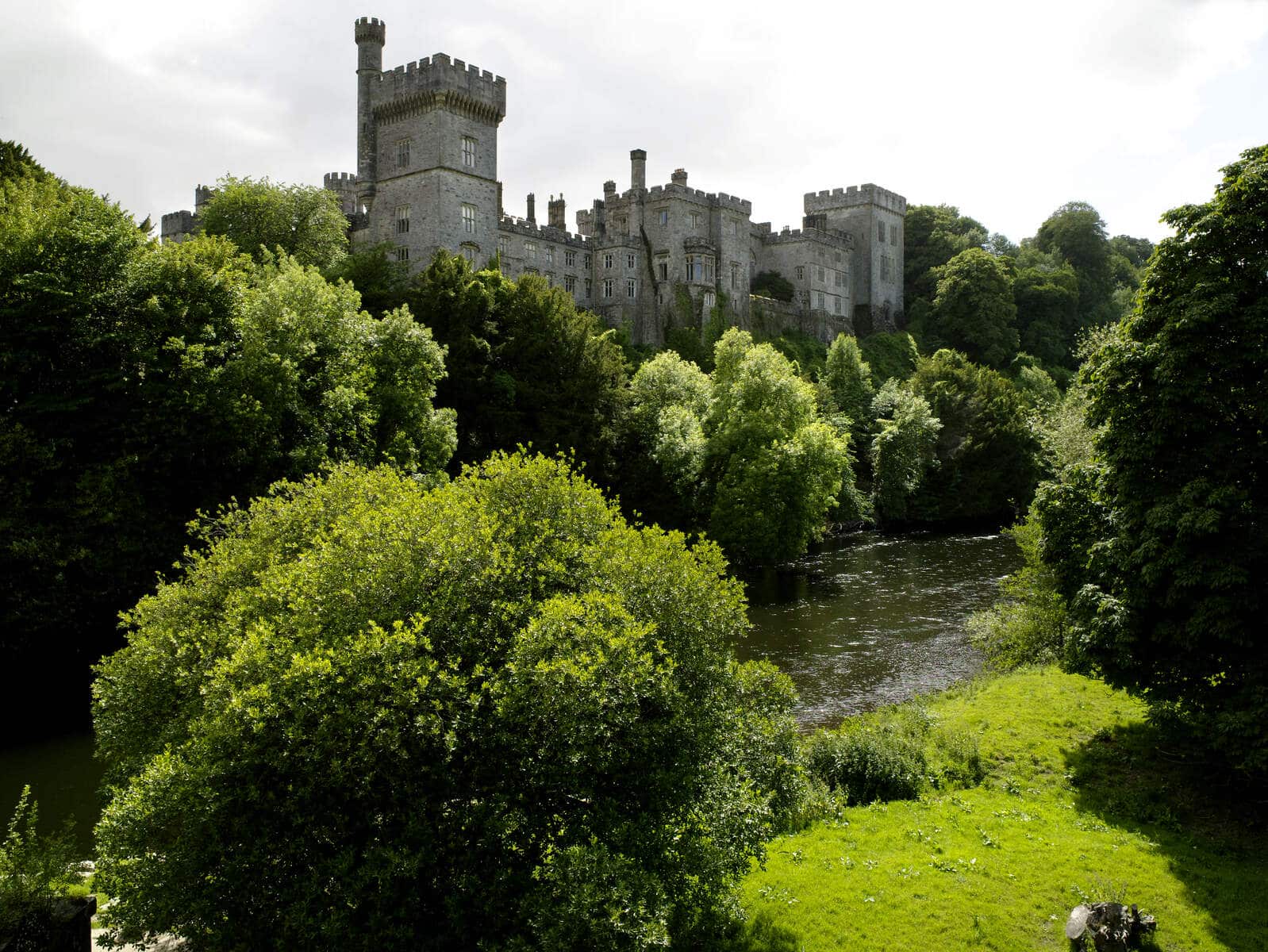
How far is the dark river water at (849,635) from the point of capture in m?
21.4

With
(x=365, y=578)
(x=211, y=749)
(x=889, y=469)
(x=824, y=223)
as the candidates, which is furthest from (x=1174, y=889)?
(x=824, y=223)

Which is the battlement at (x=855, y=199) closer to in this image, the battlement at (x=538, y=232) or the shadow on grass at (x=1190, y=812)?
the battlement at (x=538, y=232)

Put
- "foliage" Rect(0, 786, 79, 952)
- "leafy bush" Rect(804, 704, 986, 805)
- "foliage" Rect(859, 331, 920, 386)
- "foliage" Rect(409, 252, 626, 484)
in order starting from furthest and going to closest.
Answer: "foliage" Rect(859, 331, 920, 386) → "foliage" Rect(409, 252, 626, 484) → "leafy bush" Rect(804, 704, 986, 805) → "foliage" Rect(0, 786, 79, 952)

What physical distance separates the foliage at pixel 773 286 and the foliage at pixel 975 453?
2099 centimetres

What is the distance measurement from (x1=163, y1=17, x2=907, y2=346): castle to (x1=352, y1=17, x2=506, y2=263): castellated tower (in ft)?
0.25

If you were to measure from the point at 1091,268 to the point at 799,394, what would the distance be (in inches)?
3234

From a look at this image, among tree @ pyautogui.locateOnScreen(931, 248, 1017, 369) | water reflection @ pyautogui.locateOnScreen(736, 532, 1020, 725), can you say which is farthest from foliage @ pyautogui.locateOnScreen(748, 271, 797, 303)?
water reflection @ pyautogui.locateOnScreen(736, 532, 1020, 725)

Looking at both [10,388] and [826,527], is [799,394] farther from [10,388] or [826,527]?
[10,388]

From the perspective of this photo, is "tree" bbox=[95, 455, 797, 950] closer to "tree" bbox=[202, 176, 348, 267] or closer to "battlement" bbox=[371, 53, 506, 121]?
"tree" bbox=[202, 176, 348, 267]

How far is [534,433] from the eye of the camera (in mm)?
41312

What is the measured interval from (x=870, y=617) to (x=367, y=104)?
4413 centimetres

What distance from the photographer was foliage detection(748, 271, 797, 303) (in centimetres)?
8569

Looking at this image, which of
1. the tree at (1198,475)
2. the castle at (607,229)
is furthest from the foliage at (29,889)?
the castle at (607,229)

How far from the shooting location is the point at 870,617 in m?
35.5
